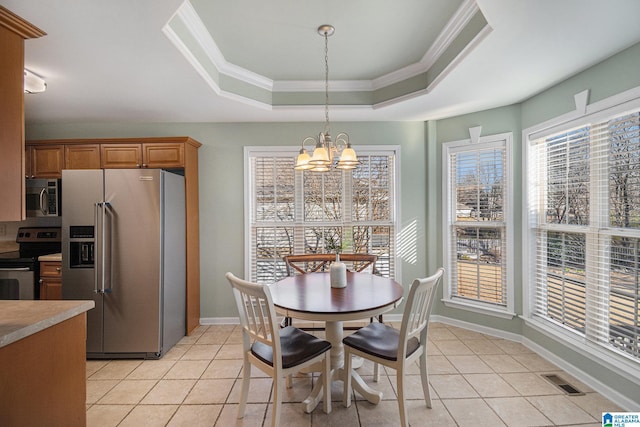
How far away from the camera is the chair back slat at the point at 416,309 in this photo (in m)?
1.80

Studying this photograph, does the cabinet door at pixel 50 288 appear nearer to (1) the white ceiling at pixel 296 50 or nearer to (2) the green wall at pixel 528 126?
(1) the white ceiling at pixel 296 50

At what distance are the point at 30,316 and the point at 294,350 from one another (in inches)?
53.0

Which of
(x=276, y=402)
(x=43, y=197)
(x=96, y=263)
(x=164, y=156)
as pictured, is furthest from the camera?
(x=164, y=156)

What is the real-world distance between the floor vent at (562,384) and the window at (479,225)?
0.75 meters

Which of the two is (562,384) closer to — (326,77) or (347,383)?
(347,383)

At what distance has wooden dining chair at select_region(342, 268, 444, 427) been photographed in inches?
71.7

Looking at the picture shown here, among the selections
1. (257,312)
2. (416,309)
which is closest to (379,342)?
(416,309)

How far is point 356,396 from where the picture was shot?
2248mm

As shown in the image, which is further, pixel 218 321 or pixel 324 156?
pixel 218 321

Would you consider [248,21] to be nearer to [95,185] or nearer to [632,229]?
[95,185]

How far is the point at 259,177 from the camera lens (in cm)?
378

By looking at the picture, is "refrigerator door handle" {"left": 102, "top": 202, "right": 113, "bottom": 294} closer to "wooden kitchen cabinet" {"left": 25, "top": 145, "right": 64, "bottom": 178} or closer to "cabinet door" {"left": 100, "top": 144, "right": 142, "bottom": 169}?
"cabinet door" {"left": 100, "top": 144, "right": 142, "bottom": 169}

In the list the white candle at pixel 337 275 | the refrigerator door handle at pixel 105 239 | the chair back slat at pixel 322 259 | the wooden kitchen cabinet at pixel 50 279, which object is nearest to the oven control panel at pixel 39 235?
the wooden kitchen cabinet at pixel 50 279

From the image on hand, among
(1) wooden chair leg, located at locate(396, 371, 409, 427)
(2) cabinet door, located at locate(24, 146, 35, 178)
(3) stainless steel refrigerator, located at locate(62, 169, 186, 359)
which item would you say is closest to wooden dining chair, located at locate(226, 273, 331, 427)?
(1) wooden chair leg, located at locate(396, 371, 409, 427)
